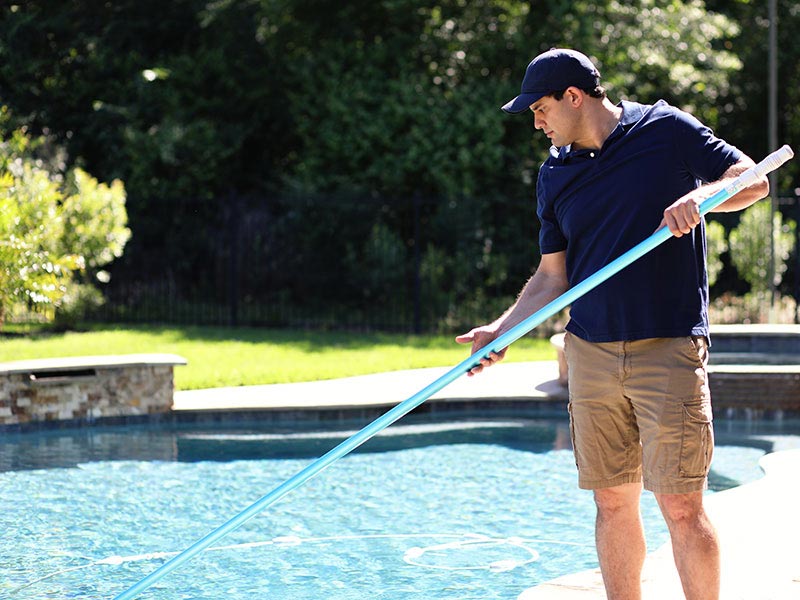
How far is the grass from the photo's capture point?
10.5 m

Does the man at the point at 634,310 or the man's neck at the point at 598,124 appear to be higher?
the man's neck at the point at 598,124

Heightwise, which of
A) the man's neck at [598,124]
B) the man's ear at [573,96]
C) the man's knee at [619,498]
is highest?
the man's ear at [573,96]

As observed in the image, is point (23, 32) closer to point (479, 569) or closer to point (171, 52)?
point (171, 52)

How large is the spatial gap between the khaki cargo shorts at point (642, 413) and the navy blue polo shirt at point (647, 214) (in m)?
0.06

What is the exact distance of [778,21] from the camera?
20.9 metres

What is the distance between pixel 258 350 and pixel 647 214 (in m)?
9.16

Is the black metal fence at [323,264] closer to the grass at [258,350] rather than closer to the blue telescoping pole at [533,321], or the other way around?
the grass at [258,350]

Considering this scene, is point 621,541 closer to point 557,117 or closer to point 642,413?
point 642,413

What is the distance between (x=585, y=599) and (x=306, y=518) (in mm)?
2592

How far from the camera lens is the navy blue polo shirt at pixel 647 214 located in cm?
328

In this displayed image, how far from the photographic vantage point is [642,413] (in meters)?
3.31

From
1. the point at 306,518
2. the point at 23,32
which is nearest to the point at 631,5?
the point at 23,32

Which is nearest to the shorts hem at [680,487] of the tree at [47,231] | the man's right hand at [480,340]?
the man's right hand at [480,340]

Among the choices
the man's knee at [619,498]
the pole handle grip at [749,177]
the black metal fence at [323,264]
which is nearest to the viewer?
the pole handle grip at [749,177]
